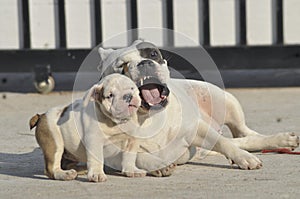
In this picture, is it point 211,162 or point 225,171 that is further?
point 211,162

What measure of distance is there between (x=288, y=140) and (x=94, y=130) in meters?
1.60

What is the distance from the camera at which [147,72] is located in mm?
5312

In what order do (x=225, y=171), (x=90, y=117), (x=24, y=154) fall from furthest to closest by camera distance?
(x=24, y=154) → (x=225, y=171) → (x=90, y=117)


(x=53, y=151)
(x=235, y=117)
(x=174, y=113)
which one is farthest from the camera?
(x=235, y=117)

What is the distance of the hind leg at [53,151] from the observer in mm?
5430

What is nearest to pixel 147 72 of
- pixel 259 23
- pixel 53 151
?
pixel 53 151

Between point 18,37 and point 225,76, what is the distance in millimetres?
3064

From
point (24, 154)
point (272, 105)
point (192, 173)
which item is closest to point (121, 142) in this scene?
point (192, 173)

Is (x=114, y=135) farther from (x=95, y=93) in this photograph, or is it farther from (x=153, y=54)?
(x=153, y=54)

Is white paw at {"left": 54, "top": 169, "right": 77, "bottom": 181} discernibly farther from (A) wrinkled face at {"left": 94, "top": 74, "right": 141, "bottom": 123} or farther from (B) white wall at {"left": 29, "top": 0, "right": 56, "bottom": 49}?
(B) white wall at {"left": 29, "top": 0, "right": 56, "bottom": 49}

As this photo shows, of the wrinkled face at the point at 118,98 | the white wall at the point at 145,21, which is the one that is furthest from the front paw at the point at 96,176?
the white wall at the point at 145,21

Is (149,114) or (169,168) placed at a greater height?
(149,114)

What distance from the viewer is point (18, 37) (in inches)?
444

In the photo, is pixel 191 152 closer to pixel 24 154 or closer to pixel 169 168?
pixel 169 168
